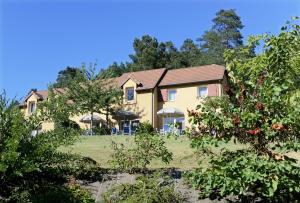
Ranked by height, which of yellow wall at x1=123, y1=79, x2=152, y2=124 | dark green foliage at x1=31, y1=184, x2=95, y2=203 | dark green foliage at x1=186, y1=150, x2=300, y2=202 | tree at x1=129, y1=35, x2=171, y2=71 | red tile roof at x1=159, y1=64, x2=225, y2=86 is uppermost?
tree at x1=129, y1=35, x2=171, y2=71

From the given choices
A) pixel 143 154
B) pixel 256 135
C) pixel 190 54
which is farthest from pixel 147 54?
pixel 256 135

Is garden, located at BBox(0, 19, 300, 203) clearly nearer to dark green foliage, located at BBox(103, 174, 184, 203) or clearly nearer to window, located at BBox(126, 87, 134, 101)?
dark green foliage, located at BBox(103, 174, 184, 203)

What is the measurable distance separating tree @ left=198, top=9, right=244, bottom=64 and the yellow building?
1341 inches

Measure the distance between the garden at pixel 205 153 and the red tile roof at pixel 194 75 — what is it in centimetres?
3086

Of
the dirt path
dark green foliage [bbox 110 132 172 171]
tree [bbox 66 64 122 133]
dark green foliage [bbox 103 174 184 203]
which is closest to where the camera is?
dark green foliage [bbox 103 174 184 203]

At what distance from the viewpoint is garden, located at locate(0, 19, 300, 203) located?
24.8 ft

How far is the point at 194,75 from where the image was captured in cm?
4397

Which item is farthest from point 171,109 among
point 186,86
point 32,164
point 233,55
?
point 32,164

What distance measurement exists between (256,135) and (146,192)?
89.5 inches

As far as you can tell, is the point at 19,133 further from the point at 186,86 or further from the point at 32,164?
the point at 186,86

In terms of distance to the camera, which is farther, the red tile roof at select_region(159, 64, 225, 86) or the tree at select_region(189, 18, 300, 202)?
the red tile roof at select_region(159, 64, 225, 86)

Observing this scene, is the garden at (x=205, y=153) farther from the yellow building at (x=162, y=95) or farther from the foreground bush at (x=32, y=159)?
the yellow building at (x=162, y=95)

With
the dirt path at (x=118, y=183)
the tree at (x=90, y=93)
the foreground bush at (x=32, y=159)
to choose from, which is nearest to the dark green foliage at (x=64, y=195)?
the foreground bush at (x=32, y=159)

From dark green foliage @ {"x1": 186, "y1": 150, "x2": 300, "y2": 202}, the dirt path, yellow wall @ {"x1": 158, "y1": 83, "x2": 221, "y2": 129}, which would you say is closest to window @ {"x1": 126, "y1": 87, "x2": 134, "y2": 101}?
yellow wall @ {"x1": 158, "y1": 83, "x2": 221, "y2": 129}
